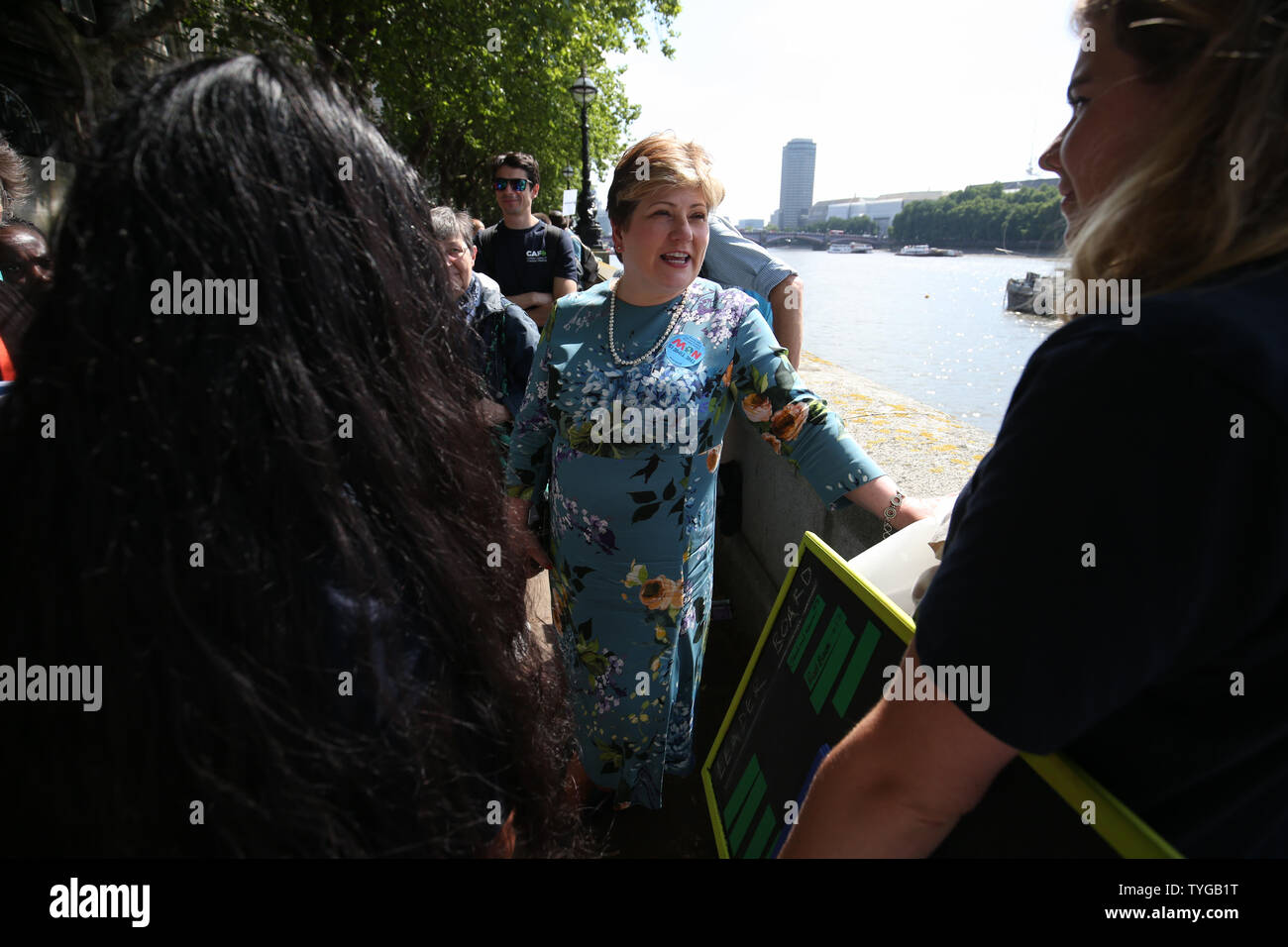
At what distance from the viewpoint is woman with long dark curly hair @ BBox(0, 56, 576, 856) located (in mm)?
659

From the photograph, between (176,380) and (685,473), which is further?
(685,473)

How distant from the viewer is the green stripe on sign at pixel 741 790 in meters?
1.58

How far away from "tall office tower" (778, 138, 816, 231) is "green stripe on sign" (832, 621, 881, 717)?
502ft

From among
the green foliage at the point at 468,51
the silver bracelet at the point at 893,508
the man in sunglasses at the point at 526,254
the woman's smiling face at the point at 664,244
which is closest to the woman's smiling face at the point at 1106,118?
the silver bracelet at the point at 893,508

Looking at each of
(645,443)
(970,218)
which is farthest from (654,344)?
(970,218)

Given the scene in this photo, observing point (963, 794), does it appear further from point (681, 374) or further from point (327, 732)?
point (681, 374)

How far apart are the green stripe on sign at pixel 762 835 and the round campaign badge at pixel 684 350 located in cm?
130

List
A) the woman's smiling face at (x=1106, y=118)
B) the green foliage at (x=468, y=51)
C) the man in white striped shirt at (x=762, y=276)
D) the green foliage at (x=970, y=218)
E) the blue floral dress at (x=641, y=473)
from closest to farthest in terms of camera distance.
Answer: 1. the woman's smiling face at (x=1106, y=118)
2. the blue floral dress at (x=641, y=473)
3. the man in white striped shirt at (x=762, y=276)
4. the green foliage at (x=468, y=51)
5. the green foliage at (x=970, y=218)

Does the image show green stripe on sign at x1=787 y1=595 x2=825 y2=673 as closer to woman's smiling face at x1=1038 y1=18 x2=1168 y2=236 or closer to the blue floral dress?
the blue floral dress

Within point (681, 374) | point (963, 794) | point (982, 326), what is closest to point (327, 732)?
point (963, 794)

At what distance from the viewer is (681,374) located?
2232 mm

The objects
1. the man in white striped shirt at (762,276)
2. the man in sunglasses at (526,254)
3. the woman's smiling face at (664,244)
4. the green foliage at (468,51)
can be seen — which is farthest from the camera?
the green foliage at (468,51)

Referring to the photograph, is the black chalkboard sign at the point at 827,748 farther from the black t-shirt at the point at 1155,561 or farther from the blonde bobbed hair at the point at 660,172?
the blonde bobbed hair at the point at 660,172
